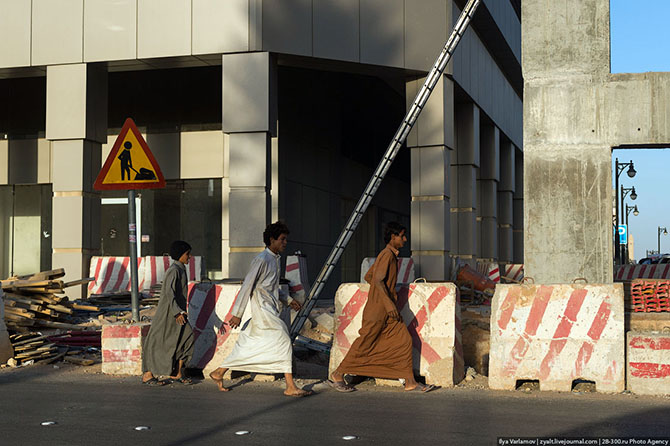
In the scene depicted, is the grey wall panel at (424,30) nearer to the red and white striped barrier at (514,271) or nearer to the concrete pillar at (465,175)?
the concrete pillar at (465,175)

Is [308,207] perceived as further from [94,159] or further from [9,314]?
[9,314]

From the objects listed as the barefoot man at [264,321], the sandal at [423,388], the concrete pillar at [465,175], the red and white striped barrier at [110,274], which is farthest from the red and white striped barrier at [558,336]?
the concrete pillar at [465,175]

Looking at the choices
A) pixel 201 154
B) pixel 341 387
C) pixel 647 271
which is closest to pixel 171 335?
pixel 341 387

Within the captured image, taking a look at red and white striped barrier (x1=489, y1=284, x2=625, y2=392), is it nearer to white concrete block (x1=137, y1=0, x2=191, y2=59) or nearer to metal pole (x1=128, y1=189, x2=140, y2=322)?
metal pole (x1=128, y1=189, x2=140, y2=322)

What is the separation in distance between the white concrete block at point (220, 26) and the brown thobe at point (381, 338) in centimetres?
1207

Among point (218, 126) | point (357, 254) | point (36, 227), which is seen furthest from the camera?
point (357, 254)

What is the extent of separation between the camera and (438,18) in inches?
886

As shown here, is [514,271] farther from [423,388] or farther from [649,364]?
[423,388]

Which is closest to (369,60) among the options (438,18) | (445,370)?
(438,18)

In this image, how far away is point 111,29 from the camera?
21625 millimetres

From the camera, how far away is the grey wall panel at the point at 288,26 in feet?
68.5

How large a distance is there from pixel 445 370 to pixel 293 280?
454 inches

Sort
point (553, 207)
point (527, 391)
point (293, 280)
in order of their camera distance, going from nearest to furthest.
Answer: point (527, 391) → point (553, 207) → point (293, 280)

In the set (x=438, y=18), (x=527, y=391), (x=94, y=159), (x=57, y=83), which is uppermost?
(x=438, y=18)
